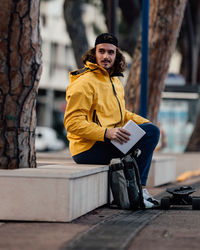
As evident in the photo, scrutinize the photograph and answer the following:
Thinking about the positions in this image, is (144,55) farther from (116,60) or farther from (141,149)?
(141,149)

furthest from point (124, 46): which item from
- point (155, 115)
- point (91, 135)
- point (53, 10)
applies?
point (53, 10)

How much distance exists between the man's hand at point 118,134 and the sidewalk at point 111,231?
27.8 inches

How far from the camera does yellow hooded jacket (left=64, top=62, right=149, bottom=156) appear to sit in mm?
7328

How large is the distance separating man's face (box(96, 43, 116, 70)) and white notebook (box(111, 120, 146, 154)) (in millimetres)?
795

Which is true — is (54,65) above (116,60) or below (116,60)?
above

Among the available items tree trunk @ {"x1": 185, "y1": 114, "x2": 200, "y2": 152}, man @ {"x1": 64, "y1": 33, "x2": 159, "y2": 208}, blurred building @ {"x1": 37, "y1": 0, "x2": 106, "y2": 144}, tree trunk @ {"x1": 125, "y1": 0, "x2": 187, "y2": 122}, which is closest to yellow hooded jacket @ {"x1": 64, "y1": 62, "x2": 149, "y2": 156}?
man @ {"x1": 64, "y1": 33, "x2": 159, "y2": 208}

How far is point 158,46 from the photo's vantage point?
12.6 meters

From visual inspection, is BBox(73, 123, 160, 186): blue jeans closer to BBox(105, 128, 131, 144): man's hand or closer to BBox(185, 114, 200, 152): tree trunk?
BBox(105, 128, 131, 144): man's hand

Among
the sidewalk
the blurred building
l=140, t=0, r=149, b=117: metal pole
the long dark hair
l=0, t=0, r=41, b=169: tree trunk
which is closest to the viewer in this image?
the sidewalk

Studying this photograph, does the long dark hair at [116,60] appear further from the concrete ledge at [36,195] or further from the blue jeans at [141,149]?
the concrete ledge at [36,195]

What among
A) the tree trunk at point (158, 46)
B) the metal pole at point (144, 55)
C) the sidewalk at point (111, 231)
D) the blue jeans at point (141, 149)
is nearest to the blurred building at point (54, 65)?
the tree trunk at point (158, 46)

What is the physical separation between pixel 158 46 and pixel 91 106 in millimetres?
5221

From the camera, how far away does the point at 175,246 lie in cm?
507

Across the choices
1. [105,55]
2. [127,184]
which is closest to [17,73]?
[105,55]
